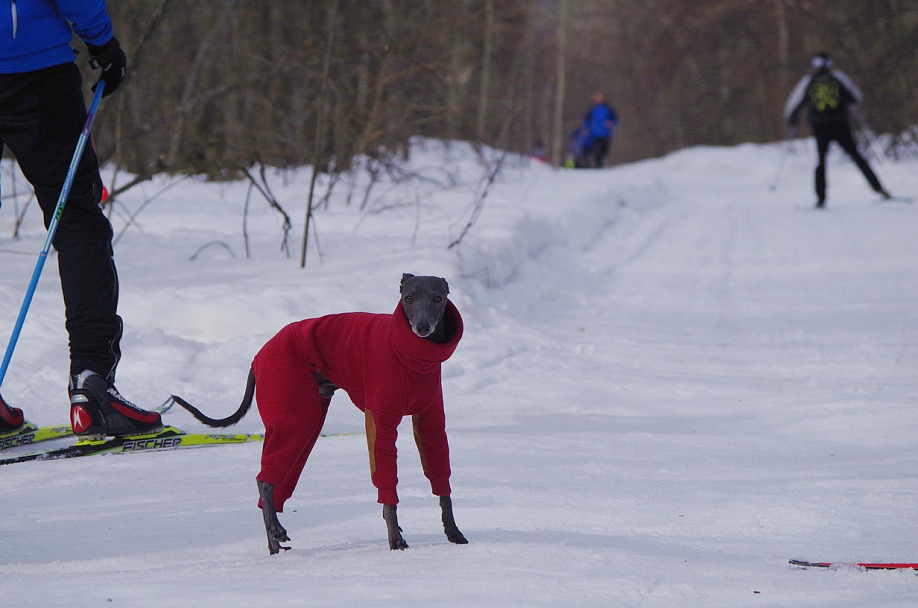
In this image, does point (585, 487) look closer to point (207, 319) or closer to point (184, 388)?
point (184, 388)

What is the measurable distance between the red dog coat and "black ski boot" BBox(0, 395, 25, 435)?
1.46 metres

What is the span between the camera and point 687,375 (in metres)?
5.37

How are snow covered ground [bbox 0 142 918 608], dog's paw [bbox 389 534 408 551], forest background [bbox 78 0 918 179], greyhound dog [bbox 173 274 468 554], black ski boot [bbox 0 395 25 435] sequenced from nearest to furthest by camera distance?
snow covered ground [bbox 0 142 918 608] < greyhound dog [bbox 173 274 468 554] < dog's paw [bbox 389 534 408 551] < black ski boot [bbox 0 395 25 435] < forest background [bbox 78 0 918 179]

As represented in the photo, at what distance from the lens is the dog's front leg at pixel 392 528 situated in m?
2.47

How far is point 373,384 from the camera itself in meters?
2.41

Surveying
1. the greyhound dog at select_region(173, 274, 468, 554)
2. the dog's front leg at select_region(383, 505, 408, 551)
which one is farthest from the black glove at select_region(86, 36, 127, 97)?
the dog's front leg at select_region(383, 505, 408, 551)

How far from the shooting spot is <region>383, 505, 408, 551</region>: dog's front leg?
2.47m

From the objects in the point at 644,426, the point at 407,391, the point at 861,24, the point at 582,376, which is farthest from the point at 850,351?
the point at 861,24

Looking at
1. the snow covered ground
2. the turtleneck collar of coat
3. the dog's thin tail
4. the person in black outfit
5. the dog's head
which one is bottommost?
the snow covered ground

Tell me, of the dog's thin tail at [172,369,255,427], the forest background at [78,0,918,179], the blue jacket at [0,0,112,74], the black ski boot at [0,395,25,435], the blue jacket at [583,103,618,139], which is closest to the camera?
the dog's thin tail at [172,369,255,427]

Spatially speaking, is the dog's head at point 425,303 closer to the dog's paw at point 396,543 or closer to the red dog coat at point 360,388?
the red dog coat at point 360,388

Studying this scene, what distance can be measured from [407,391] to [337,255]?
15.5 ft

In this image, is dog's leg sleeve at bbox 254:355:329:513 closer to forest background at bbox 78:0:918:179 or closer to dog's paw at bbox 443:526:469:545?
dog's paw at bbox 443:526:469:545

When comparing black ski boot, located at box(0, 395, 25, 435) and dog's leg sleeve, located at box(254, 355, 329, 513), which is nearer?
dog's leg sleeve, located at box(254, 355, 329, 513)
